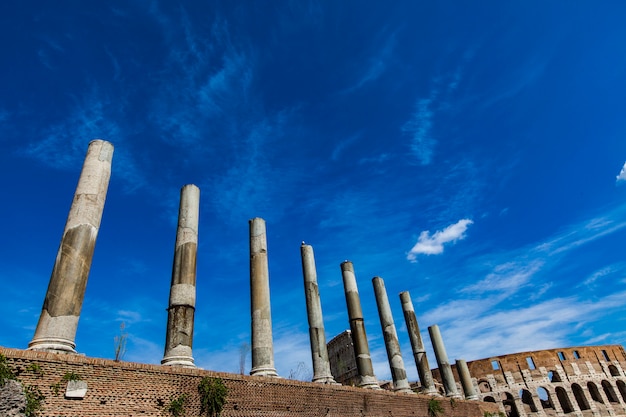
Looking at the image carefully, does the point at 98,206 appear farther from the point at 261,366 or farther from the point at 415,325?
the point at 415,325

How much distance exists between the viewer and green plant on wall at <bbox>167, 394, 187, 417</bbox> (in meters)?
7.98

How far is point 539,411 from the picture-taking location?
121ft

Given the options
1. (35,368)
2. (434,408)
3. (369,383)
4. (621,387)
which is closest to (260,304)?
(369,383)

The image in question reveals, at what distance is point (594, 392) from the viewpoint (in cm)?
3850

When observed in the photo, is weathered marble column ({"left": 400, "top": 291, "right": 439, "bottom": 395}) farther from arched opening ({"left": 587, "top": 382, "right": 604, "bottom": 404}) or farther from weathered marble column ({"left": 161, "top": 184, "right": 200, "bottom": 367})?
arched opening ({"left": 587, "top": 382, "right": 604, "bottom": 404})

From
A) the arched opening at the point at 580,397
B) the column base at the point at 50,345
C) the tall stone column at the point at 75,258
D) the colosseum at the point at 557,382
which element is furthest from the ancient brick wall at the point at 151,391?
the arched opening at the point at 580,397

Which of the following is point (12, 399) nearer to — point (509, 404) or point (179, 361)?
point (179, 361)

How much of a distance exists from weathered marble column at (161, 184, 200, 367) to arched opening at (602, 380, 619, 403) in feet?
149

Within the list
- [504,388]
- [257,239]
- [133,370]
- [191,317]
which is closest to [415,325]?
[257,239]

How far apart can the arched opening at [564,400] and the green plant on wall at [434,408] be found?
2905 centimetres

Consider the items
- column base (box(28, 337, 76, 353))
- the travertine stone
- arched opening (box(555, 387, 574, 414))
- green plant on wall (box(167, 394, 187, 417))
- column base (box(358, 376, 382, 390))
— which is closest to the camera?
the travertine stone

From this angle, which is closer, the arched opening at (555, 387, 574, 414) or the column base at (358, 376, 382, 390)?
the column base at (358, 376, 382, 390)

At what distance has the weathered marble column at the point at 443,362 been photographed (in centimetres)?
2130

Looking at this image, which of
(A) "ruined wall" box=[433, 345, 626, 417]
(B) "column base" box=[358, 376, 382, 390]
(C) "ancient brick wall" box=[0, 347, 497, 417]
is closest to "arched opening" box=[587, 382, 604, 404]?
(A) "ruined wall" box=[433, 345, 626, 417]
